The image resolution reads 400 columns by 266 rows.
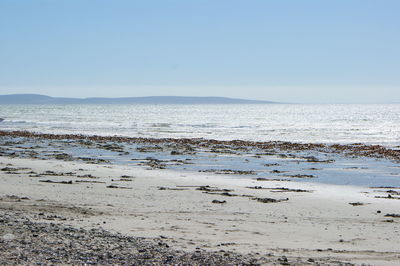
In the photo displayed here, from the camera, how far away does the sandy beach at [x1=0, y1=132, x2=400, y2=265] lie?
7176mm

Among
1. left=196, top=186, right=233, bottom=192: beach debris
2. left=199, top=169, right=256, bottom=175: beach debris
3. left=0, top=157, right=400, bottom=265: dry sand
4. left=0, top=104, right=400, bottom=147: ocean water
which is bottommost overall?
left=0, top=104, right=400, bottom=147: ocean water

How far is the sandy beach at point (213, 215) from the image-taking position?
283 inches

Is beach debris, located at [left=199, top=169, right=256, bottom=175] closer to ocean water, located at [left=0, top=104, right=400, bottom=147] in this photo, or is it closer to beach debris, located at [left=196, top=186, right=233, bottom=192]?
beach debris, located at [left=196, top=186, right=233, bottom=192]

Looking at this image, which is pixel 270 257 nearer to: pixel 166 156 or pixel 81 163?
pixel 81 163

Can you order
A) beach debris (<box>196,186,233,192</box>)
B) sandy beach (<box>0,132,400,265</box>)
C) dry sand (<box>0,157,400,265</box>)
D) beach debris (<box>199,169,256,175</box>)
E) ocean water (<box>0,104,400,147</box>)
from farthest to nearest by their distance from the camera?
ocean water (<box>0,104,400,147</box>) < beach debris (<box>199,169,256,175</box>) < beach debris (<box>196,186,233,192</box>) < dry sand (<box>0,157,400,265</box>) < sandy beach (<box>0,132,400,265</box>)

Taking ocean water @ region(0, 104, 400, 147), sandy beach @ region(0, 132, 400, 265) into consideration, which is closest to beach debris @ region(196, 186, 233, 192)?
sandy beach @ region(0, 132, 400, 265)

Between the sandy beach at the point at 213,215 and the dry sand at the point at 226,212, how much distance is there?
18mm

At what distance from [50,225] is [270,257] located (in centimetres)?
354

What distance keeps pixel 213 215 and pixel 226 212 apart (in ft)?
1.41

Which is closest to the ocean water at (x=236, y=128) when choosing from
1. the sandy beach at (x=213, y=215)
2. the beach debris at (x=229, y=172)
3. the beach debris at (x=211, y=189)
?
the beach debris at (x=229, y=172)

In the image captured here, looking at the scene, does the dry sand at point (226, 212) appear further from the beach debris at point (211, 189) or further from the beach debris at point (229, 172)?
the beach debris at point (229, 172)

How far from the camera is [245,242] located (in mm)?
7859

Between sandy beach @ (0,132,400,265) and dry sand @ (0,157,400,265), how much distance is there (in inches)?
0.7

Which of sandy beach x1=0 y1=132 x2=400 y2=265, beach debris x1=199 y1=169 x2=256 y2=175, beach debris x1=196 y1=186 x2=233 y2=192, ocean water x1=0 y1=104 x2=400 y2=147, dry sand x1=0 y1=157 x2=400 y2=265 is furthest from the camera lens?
ocean water x1=0 y1=104 x2=400 y2=147
